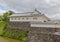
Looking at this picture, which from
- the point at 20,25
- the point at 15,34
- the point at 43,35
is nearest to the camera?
the point at 43,35

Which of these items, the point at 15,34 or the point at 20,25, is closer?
the point at 15,34

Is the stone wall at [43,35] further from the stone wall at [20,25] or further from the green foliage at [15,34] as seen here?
the stone wall at [20,25]

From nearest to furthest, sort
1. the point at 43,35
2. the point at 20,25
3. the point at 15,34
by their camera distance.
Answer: the point at 43,35
the point at 15,34
the point at 20,25

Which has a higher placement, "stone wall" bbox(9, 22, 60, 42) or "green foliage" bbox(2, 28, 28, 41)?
"stone wall" bbox(9, 22, 60, 42)

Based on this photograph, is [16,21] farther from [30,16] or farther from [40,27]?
[40,27]

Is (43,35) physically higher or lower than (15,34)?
higher

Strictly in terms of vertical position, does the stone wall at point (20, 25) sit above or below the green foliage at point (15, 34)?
above

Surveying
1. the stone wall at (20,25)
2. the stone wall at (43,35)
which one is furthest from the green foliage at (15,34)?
the stone wall at (43,35)

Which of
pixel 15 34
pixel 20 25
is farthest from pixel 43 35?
pixel 20 25

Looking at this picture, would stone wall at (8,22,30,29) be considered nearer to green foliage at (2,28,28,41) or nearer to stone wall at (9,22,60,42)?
green foliage at (2,28,28,41)

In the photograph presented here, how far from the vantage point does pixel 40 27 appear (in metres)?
19.0

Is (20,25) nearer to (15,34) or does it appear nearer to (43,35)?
(15,34)

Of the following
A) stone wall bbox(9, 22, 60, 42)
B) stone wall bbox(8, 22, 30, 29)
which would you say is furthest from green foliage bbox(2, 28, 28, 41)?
stone wall bbox(9, 22, 60, 42)

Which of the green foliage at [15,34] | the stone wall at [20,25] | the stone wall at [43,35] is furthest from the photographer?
the stone wall at [20,25]
